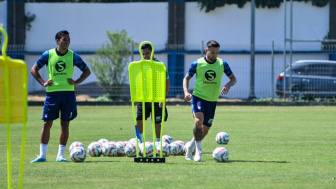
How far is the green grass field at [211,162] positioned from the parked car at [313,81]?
9.08 m

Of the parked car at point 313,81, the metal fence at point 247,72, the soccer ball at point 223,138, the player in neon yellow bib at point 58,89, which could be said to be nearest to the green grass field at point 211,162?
the soccer ball at point 223,138

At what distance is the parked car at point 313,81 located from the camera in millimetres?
32875

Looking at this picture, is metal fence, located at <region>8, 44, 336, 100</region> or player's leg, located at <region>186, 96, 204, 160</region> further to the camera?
metal fence, located at <region>8, 44, 336, 100</region>

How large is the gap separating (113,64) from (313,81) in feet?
31.5

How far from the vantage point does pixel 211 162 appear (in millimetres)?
12445

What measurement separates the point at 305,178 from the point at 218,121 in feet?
45.0

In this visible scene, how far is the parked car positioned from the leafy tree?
24.6 feet

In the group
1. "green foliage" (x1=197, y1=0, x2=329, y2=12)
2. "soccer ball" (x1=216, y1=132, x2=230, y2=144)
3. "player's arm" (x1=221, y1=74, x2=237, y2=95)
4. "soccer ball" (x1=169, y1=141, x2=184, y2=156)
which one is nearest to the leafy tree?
"green foliage" (x1=197, y1=0, x2=329, y2=12)

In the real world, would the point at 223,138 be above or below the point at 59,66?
below

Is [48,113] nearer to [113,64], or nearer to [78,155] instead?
[78,155]

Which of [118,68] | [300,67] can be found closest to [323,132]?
[300,67]

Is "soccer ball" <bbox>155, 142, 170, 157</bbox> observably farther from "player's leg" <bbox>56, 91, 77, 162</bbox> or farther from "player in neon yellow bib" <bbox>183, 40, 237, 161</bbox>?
"player's leg" <bbox>56, 91, 77, 162</bbox>

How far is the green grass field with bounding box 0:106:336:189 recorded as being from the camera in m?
9.72

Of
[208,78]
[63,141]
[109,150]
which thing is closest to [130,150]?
[109,150]
